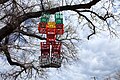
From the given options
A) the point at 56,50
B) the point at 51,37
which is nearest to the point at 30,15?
the point at 51,37

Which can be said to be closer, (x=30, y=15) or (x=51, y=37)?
(x=51, y=37)

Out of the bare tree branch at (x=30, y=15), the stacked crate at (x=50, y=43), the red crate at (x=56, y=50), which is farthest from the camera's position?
the bare tree branch at (x=30, y=15)

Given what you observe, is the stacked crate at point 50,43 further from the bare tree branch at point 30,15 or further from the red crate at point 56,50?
the bare tree branch at point 30,15

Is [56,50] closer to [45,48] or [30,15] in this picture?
[45,48]

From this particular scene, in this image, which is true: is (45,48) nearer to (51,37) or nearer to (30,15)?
(51,37)

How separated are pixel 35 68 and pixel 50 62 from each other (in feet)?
28.9

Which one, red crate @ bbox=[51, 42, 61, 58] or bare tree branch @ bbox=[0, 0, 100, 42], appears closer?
red crate @ bbox=[51, 42, 61, 58]

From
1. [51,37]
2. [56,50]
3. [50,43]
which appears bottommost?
[56,50]

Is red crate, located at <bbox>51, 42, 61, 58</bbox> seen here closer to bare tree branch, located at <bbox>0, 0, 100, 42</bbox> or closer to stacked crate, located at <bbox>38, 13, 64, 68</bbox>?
stacked crate, located at <bbox>38, 13, 64, 68</bbox>

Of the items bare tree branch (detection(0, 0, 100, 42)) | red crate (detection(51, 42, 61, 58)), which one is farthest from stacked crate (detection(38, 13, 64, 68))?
bare tree branch (detection(0, 0, 100, 42))

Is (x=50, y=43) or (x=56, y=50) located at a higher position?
(x=50, y=43)

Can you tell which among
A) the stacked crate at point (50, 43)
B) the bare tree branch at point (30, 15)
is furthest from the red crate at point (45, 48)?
the bare tree branch at point (30, 15)

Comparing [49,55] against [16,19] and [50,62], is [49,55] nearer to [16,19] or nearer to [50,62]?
[50,62]

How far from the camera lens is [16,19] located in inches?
423
